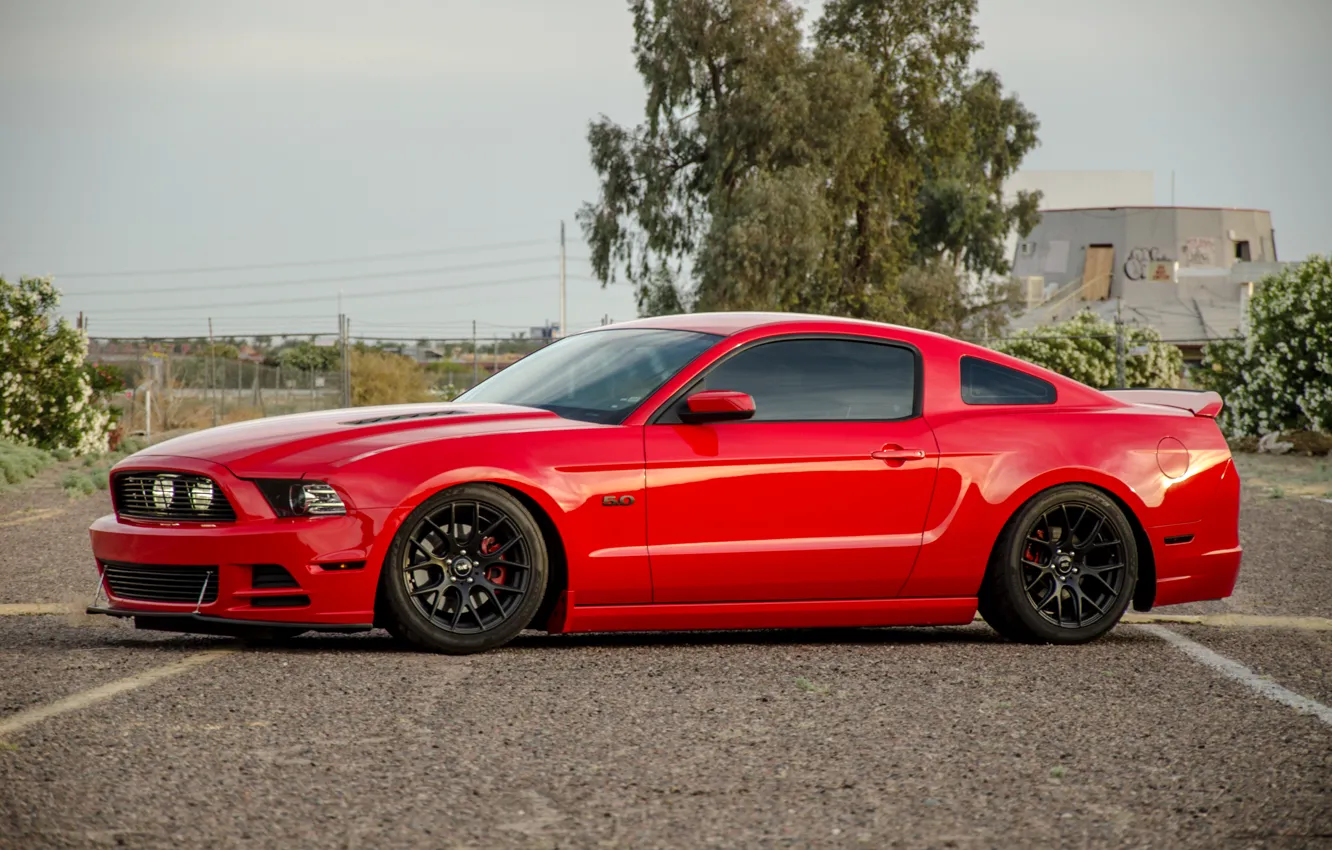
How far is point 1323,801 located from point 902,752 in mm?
1200

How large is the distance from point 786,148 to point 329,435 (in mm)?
37826

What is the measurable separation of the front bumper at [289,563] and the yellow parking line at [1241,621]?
401 centimetres

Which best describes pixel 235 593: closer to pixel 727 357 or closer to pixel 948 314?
pixel 727 357

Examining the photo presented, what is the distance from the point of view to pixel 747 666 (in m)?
6.70

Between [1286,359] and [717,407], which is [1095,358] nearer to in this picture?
[1286,359]

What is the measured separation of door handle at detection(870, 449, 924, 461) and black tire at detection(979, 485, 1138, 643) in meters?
0.55

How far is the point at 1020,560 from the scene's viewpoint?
750 cm

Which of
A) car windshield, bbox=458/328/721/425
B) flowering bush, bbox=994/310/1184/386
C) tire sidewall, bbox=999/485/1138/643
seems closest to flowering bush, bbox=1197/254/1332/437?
flowering bush, bbox=994/310/1184/386

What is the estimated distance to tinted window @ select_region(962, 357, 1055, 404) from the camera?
7.70m

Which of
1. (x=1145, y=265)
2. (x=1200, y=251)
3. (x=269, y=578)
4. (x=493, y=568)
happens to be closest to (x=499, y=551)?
(x=493, y=568)

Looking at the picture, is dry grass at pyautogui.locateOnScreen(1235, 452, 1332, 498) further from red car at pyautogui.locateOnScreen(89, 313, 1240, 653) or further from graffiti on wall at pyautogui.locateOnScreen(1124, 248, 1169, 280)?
graffiti on wall at pyautogui.locateOnScreen(1124, 248, 1169, 280)

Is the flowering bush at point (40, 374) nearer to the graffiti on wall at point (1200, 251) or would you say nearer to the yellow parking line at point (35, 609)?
the yellow parking line at point (35, 609)

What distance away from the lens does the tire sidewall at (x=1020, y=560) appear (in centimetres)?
746

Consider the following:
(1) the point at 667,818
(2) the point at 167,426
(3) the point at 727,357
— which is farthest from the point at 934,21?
(1) the point at 667,818
